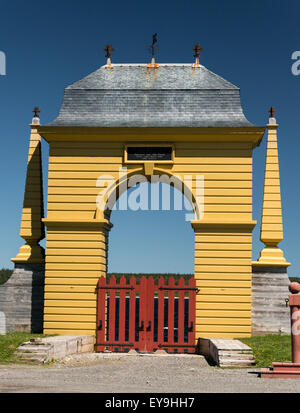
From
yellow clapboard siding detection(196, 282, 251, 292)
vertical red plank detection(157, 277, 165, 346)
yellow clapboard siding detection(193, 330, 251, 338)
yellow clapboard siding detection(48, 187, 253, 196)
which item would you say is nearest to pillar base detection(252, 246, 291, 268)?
yellow clapboard siding detection(196, 282, 251, 292)

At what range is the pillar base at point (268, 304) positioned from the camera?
16.2 m

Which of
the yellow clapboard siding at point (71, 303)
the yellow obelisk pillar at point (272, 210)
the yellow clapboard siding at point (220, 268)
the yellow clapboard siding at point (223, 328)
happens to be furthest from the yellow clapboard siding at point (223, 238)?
the yellow clapboard siding at point (71, 303)

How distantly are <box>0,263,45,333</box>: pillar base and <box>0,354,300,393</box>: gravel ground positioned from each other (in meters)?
3.47

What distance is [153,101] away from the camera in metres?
17.0

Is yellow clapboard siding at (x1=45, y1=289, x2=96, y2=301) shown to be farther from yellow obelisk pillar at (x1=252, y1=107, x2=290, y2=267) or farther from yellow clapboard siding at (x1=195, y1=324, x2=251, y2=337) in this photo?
yellow obelisk pillar at (x1=252, y1=107, x2=290, y2=267)

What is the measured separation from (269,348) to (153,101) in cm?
715

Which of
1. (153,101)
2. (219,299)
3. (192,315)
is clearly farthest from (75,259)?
(153,101)

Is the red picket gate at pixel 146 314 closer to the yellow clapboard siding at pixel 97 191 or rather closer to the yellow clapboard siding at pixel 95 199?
the yellow clapboard siding at pixel 95 199

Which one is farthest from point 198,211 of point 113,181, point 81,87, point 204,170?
point 81,87

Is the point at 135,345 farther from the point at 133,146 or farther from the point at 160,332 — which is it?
the point at 133,146

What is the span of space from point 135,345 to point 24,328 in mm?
3383

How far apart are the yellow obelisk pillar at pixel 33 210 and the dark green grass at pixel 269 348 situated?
20.3ft
